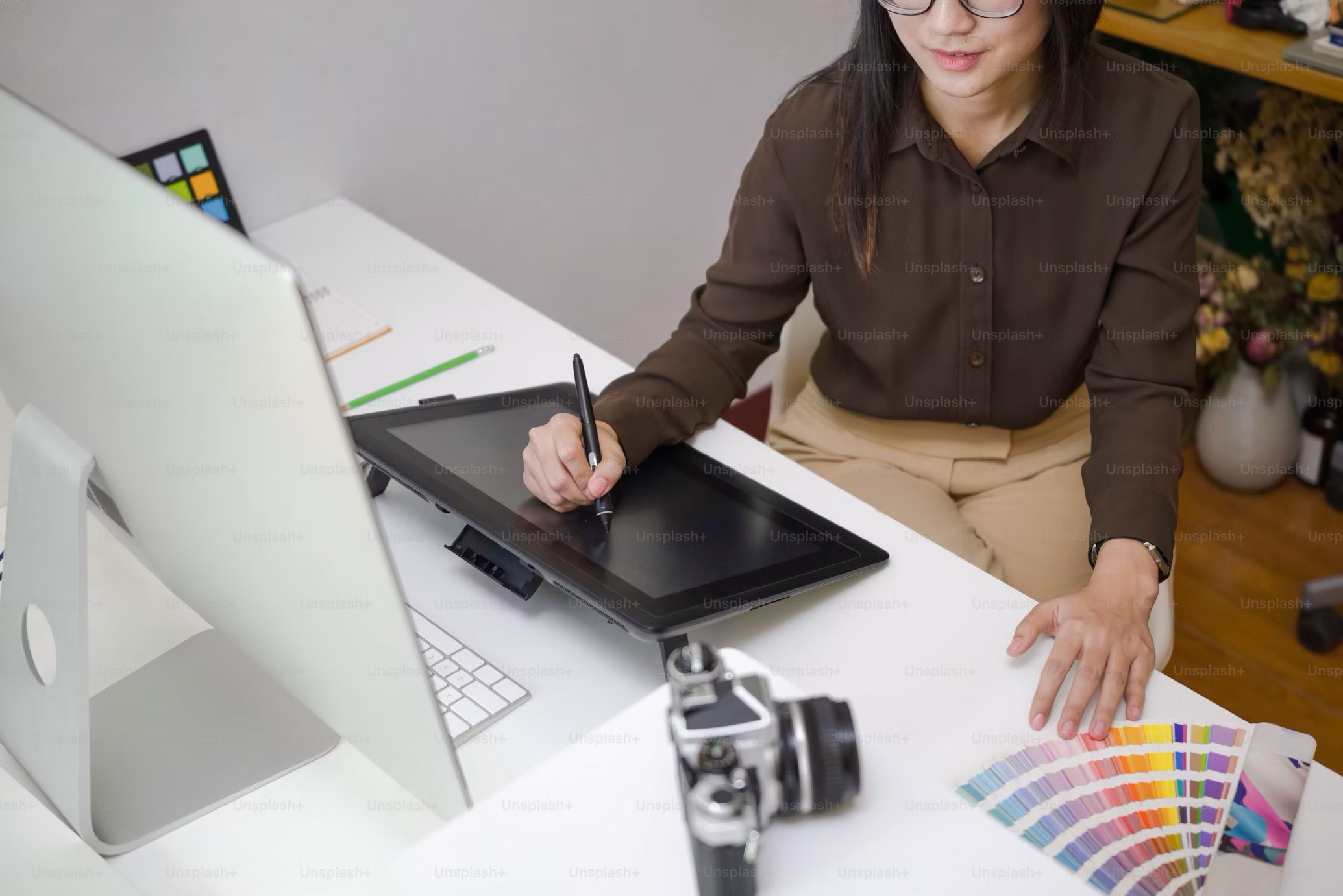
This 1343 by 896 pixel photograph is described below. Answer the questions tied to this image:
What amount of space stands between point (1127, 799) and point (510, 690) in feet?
1.63

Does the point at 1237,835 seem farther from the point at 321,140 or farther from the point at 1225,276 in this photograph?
the point at 1225,276

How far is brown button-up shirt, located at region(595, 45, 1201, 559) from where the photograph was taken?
129cm

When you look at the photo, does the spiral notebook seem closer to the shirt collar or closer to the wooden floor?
the shirt collar

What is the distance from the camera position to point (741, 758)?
0.64 m

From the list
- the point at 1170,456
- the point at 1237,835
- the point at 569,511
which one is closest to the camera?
the point at 1237,835

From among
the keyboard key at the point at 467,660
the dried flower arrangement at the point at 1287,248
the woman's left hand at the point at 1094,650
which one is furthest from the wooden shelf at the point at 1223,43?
the keyboard key at the point at 467,660

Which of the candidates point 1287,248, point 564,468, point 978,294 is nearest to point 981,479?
point 978,294

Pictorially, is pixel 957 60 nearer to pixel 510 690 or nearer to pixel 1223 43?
pixel 510 690

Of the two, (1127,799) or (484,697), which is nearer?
(1127,799)

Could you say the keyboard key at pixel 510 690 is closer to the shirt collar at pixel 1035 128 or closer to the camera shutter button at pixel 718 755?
the camera shutter button at pixel 718 755

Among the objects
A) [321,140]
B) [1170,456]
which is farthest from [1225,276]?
[321,140]

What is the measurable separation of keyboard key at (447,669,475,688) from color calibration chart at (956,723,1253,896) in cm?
41

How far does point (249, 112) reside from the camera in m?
1.68

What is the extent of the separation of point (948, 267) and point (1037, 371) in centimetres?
16
